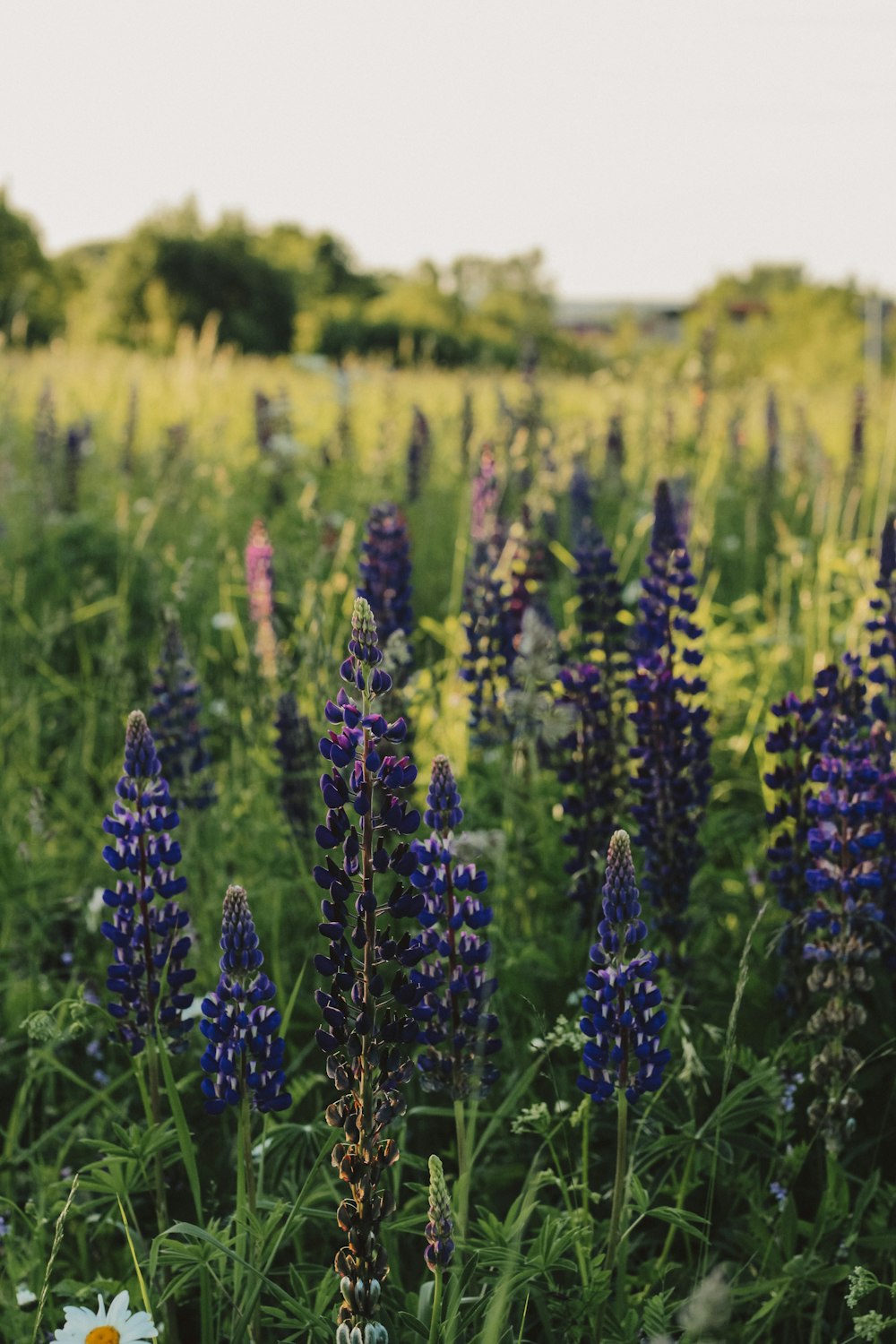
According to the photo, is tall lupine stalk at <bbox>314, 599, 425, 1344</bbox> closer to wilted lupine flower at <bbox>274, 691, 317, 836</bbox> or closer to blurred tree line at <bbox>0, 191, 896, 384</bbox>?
wilted lupine flower at <bbox>274, 691, 317, 836</bbox>

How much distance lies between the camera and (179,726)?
290 cm

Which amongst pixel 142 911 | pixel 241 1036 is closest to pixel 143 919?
pixel 142 911

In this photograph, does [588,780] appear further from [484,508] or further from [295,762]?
[484,508]

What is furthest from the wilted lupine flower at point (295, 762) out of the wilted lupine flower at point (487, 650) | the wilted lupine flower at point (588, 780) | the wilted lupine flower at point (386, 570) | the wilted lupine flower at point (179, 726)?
the wilted lupine flower at point (588, 780)

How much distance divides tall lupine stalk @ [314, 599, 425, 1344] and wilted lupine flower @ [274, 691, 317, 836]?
4.61ft

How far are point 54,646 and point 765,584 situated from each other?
11.4 ft

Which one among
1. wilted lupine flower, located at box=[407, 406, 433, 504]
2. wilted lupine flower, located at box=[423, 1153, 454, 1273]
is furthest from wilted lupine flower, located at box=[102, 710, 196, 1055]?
wilted lupine flower, located at box=[407, 406, 433, 504]

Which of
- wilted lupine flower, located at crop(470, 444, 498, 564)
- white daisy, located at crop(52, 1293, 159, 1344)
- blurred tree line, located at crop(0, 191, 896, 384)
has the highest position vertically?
blurred tree line, located at crop(0, 191, 896, 384)

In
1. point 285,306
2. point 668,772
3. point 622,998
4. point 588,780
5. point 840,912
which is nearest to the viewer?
point 622,998

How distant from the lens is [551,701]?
284 centimetres

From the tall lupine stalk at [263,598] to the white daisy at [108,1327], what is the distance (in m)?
2.11

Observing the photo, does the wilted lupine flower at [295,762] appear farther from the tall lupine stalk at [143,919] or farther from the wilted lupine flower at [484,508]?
the tall lupine stalk at [143,919]

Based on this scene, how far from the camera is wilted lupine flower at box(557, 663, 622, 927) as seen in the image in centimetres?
259

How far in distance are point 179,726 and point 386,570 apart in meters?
0.72
